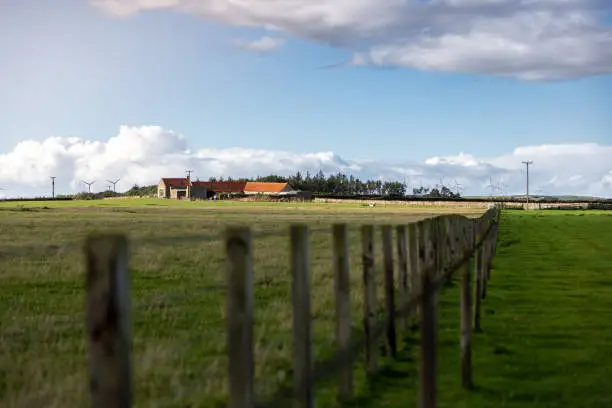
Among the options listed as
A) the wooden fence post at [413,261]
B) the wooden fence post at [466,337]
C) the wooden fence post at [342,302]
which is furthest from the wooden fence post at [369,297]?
the wooden fence post at [413,261]

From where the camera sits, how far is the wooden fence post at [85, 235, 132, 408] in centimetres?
346

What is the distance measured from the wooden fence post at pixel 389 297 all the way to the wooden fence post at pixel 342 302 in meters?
1.58

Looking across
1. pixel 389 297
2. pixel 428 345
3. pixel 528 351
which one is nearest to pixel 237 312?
pixel 428 345

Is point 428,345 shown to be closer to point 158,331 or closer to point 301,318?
point 301,318

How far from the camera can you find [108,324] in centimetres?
350

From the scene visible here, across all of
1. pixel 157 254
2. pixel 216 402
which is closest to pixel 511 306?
pixel 216 402

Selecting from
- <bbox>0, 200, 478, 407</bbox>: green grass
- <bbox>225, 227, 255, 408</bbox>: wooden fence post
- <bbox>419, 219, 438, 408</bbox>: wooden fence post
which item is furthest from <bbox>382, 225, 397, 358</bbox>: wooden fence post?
<bbox>225, 227, 255, 408</bbox>: wooden fence post

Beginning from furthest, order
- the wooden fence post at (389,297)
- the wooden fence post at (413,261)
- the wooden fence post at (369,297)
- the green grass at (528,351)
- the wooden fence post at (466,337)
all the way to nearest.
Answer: the wooden fence post at (413,261) → the wooden fence post at (389,297) → the wooden fence post at (369,297) → the wooden fence post at (466,337) → the green grass at (528,351)

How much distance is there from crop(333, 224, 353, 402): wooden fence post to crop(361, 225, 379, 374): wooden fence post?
691 mm

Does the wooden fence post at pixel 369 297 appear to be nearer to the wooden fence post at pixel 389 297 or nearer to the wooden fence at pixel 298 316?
the wooden fence at pixel 298 316

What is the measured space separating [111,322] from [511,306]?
12371 millimetres

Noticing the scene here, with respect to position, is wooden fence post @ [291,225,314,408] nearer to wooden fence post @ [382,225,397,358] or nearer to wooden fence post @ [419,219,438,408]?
wooden fence post @ [419,219,438,408]

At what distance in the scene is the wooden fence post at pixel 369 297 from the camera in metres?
9.11

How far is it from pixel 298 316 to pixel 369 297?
8.76 feet
